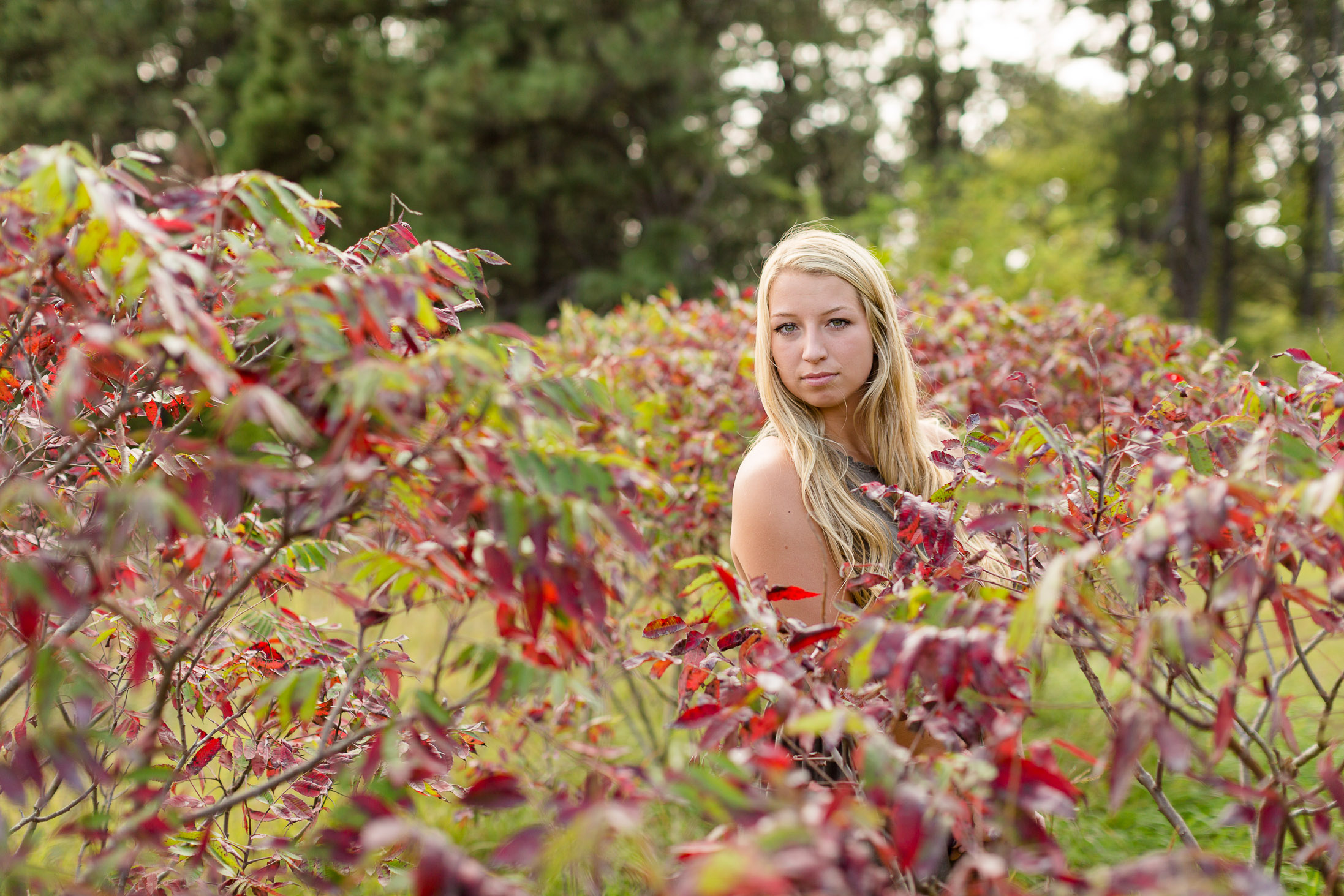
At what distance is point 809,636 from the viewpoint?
1.26 meters

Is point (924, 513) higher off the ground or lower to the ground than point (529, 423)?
lower

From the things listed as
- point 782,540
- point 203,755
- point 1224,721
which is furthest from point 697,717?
point 203,755

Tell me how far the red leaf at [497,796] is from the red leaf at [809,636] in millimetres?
435

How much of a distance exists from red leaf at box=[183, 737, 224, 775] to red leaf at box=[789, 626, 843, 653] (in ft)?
4.07

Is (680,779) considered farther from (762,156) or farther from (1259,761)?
(762,156)

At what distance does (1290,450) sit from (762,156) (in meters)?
17.3

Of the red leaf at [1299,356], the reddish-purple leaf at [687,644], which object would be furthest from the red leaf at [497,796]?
the red leaf at [1299,356]

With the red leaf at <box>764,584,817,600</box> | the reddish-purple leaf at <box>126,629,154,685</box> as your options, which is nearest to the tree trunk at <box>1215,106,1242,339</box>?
the red leaf at <box>764,584,817,600</box>

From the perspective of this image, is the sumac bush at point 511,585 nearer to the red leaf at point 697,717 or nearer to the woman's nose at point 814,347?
the red leaf at point 697,717

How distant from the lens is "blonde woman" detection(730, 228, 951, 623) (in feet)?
6.86

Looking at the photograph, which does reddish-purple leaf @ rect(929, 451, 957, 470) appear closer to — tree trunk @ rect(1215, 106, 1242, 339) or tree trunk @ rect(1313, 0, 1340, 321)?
tree trunk @ rect(1313, 0, 1340, 321)

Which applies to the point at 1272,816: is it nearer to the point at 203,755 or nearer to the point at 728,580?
the point at 728,580

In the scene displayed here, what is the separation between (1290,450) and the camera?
1.16 m

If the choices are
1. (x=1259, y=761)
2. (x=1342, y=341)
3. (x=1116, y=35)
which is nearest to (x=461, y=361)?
(x=1259, y=761)
